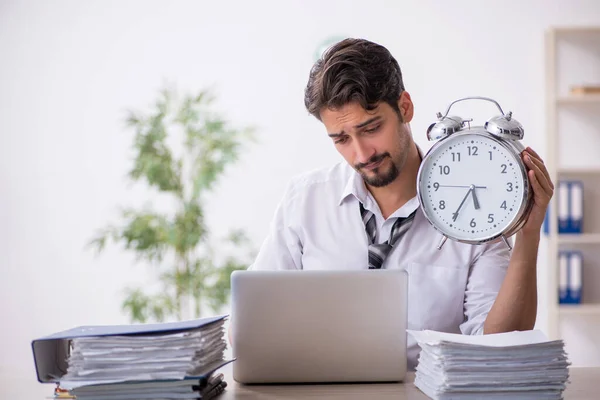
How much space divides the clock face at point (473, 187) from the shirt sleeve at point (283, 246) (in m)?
0.66

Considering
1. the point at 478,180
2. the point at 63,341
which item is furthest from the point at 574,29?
the point at 63,341

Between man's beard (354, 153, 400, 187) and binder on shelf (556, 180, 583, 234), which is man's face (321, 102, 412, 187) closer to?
man's beard (354, 153, 400, 187)

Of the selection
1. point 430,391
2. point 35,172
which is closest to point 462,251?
point 430,391

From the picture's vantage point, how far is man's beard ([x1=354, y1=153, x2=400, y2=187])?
1951 millimetres

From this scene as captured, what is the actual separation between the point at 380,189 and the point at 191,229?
7.01ft

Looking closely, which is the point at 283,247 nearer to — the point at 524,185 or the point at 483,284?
the point at 483,284

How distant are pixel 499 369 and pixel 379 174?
75 centimetres

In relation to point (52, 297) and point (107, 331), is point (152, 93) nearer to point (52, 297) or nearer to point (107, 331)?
point (52, 297)

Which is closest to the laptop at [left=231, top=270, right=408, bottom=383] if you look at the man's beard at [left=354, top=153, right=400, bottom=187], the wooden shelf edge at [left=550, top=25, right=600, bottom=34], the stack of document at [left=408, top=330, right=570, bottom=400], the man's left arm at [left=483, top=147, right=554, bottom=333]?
the stack of document at [left=408, top=330, right=570, bottom=400]

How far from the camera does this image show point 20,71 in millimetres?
4633

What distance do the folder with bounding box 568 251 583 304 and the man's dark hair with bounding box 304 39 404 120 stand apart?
2.50 metres

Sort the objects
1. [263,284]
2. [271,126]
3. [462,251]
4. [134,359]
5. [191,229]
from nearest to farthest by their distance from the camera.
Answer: [134,359]
[263,284]
[462,251]
[191,229]
[271,126]

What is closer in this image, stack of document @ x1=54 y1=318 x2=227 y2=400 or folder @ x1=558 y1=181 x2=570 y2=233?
stack of document @ x1=54 y1=318 x2=227 y2=400

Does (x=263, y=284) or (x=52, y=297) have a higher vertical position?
(x=263, y=284)
